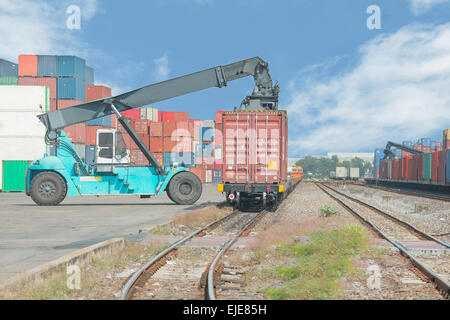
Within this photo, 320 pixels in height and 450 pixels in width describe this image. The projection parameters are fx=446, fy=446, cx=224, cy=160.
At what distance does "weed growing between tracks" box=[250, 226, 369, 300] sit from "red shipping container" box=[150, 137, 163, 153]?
2083 inches

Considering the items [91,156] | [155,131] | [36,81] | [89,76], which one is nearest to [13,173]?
[36,81]

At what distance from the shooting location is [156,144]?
2418 inches

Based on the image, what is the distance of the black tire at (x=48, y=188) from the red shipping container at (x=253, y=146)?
821 centimetres

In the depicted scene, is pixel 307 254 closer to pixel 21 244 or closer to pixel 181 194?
pixel 21 244

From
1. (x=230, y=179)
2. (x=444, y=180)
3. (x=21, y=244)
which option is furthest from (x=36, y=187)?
(x=444, y=180)

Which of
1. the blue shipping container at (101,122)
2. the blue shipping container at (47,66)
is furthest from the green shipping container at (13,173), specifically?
the blue shipping container at (47,66)

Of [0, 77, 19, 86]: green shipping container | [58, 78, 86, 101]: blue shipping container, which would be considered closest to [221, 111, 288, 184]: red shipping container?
[58, 78, 86, 101]: blue shipping container

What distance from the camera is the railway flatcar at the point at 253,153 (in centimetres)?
1727

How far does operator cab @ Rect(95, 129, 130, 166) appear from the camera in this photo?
67.4 feet

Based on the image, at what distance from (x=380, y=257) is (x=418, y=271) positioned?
48.8 inches

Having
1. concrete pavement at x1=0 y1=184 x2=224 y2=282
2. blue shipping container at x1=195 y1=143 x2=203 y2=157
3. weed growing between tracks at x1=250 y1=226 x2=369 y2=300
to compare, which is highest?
blue shipping container at x1=195 y1=143 x2=203 y2=157

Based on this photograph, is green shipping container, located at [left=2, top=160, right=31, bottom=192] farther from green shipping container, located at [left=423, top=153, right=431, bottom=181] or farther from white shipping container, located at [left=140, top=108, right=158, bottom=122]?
green shipping container, located at [left=423, top=153, right=431, bottom=181]

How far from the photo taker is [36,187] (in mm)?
20703

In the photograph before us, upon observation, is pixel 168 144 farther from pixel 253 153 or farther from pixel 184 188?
pixel 253 153
